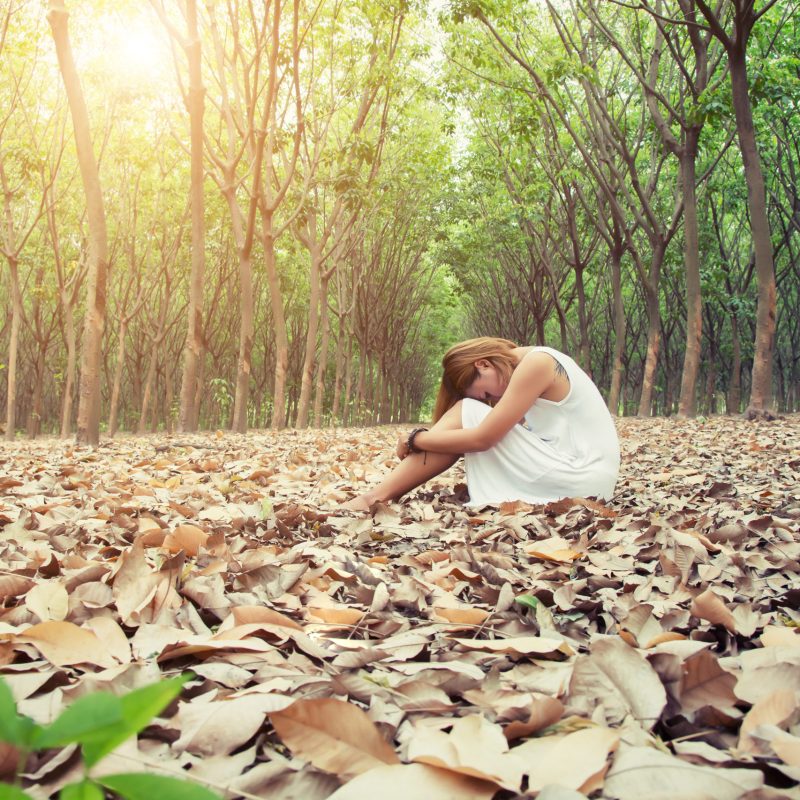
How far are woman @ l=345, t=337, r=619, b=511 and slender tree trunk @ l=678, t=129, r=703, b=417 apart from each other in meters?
8.38

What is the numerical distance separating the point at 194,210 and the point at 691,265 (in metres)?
7.44

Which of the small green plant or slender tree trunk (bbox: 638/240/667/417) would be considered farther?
slender tree trunk (bbox: 638/240/667/417)

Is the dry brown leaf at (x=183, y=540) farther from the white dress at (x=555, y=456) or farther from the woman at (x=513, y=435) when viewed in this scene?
the white dress at (x=555, y=456)

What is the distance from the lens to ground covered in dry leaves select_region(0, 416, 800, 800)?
0.97 m

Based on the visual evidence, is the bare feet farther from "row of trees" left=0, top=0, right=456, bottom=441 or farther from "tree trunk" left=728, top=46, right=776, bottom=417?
"tree trunk" left=728, top=46, right=776, bottom=417

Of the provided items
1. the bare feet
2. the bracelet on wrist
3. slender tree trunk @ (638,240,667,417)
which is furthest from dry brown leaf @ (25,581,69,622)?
slender tree trunk @ (638,240,667,417)

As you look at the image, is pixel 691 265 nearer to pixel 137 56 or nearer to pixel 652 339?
pixel 652 339

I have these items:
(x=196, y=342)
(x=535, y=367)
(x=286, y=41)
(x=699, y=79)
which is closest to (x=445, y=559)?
(x=535, y=367)

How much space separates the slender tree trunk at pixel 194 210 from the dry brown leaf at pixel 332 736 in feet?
28.6

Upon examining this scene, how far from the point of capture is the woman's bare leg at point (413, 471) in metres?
Answer: 3.52

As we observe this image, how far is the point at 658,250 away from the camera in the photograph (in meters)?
13.3

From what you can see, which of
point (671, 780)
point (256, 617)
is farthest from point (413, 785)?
point (256, 617)

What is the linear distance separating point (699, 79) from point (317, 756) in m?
12.1

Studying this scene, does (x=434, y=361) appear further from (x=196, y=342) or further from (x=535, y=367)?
(x=535, y=367)
